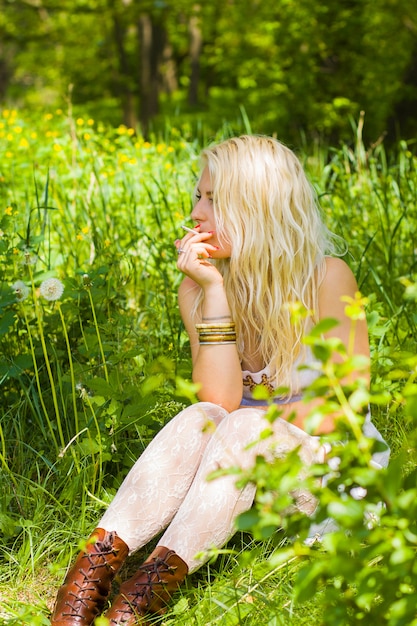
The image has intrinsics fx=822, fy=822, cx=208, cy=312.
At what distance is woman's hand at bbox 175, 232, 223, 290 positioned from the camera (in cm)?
216

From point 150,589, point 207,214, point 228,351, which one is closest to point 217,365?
point 228,351

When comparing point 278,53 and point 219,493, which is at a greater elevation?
point 278,53

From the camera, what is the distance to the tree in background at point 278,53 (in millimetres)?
9156

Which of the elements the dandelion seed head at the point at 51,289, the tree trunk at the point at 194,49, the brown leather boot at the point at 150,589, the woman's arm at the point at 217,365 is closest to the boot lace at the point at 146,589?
the brown leather boot at the point at 150,589

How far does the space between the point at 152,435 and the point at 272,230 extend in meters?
0.72

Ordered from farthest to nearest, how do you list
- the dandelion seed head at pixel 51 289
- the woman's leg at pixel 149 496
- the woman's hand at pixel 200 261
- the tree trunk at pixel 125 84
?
the tree trunk at pixel 125 84 < the woman's hand at pixel 200 261 < the dandelion seed head at pixel 51 289 < the woman's leg at pixel 149 496

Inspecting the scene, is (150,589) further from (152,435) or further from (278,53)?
(278,53)

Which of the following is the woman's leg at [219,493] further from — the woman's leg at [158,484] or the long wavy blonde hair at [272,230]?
the long wavy blonde hair at [272,230]

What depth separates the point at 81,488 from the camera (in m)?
2.22

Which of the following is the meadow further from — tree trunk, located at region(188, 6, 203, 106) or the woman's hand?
tree trunk, located at region(188, 6, 203, 106)

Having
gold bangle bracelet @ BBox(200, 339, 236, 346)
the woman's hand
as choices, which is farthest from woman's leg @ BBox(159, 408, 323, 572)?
the woman's hand

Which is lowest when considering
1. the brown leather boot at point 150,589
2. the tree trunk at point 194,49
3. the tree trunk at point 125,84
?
the brown leather boot at point 150,589

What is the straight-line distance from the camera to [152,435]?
7.93 feet

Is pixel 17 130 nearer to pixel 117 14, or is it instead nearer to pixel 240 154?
pixel 240 154
